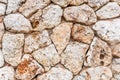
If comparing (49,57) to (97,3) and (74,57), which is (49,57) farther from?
(97,3)

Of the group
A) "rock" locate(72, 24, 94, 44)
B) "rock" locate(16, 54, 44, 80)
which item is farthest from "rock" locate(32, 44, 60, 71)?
"rock" locate(72, 24, 94, 44)

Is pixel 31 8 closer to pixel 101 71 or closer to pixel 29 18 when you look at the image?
pixel 29 18

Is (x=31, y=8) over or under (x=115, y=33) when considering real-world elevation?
over

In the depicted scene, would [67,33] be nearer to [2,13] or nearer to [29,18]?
[29,18]

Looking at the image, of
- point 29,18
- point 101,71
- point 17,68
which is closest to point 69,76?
point 101,71

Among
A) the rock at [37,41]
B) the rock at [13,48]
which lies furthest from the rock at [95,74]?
the rock at [13,48]

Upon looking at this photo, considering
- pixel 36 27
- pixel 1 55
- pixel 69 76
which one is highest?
pixel 36 27
